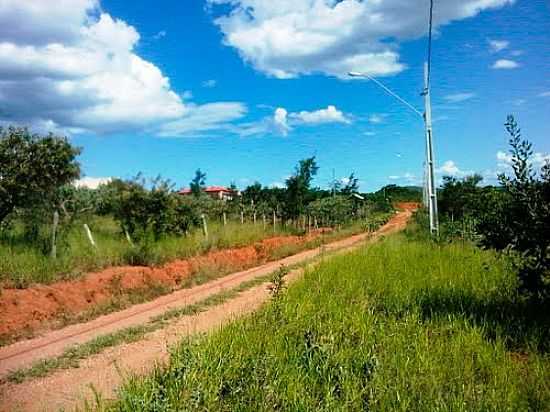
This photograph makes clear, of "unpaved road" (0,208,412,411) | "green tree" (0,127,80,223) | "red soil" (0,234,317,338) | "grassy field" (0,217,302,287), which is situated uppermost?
"green tree" (0,127,80,223)

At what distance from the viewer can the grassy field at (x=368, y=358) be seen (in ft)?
13.4

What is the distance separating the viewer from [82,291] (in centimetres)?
1087

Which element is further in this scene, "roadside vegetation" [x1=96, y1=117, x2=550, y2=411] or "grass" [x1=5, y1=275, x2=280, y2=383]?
"grass" [x1=5, y1=275, x2=280, y2=383]

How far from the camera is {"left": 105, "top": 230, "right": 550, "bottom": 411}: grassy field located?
408cm

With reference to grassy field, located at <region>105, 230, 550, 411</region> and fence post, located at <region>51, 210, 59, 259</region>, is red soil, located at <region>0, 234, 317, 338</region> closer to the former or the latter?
fence post, located at <region>51, 210, 59, 259</region>

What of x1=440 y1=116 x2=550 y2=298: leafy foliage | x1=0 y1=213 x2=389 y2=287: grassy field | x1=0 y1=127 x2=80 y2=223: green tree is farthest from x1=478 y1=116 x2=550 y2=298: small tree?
x1=0 y1=127 x2=80 y2=223: green tree

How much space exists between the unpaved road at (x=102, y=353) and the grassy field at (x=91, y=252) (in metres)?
3.08

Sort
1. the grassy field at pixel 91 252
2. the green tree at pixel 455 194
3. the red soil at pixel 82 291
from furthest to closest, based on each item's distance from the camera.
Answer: the green tree at pixel 455 194 < the grassy field at pixel 91 252 < the red soil at pixel 82 291

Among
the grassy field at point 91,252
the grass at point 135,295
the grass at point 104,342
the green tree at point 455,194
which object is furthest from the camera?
the green tree at point 455,194

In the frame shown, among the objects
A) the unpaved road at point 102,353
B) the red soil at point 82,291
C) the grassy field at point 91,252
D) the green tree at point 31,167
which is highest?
the green tree at point 31,167

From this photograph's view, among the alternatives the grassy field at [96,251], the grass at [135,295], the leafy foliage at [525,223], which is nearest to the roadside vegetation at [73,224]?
the grassy field at [96,251]

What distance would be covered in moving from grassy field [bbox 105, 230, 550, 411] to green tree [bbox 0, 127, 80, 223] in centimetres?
893

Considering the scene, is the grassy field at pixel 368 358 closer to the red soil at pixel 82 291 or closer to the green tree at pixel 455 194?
the red soil at pixel 82 291

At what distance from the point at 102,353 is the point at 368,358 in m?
3.60
